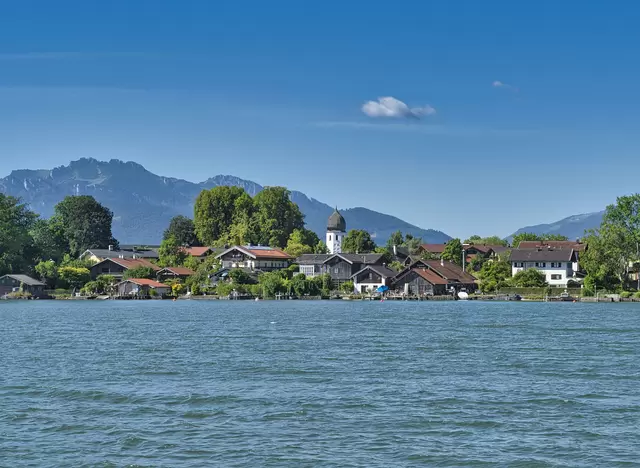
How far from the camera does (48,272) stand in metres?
86.3

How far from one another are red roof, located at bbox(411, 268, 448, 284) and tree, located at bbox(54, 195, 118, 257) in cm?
3963

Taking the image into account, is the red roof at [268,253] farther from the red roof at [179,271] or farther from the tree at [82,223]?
the tree at [82,223]

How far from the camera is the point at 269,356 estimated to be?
94.6 feet

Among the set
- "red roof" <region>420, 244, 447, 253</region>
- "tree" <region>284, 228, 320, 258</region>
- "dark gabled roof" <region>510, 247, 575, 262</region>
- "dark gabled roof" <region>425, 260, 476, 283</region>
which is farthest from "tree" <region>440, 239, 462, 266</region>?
"tree" <region>284, 228, 320, 258</region>

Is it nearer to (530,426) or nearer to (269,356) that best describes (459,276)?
(269,356)

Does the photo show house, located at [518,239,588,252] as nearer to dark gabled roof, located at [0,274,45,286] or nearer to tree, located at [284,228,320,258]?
tree, located at [284,228,320,258]

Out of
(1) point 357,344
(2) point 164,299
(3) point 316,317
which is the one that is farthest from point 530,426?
(2) point 164,299

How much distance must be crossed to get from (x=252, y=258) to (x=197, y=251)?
39.6 feet

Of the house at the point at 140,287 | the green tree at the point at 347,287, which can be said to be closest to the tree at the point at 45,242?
the house at the point at 140,287

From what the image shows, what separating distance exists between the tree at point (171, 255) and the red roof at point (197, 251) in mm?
1032

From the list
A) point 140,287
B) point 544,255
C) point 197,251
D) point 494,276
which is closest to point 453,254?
point 544,255

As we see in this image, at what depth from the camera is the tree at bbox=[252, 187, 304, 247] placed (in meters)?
107

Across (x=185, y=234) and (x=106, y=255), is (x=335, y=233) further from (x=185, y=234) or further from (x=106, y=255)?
(x=106, y=255)

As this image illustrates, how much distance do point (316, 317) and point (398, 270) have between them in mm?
41995
